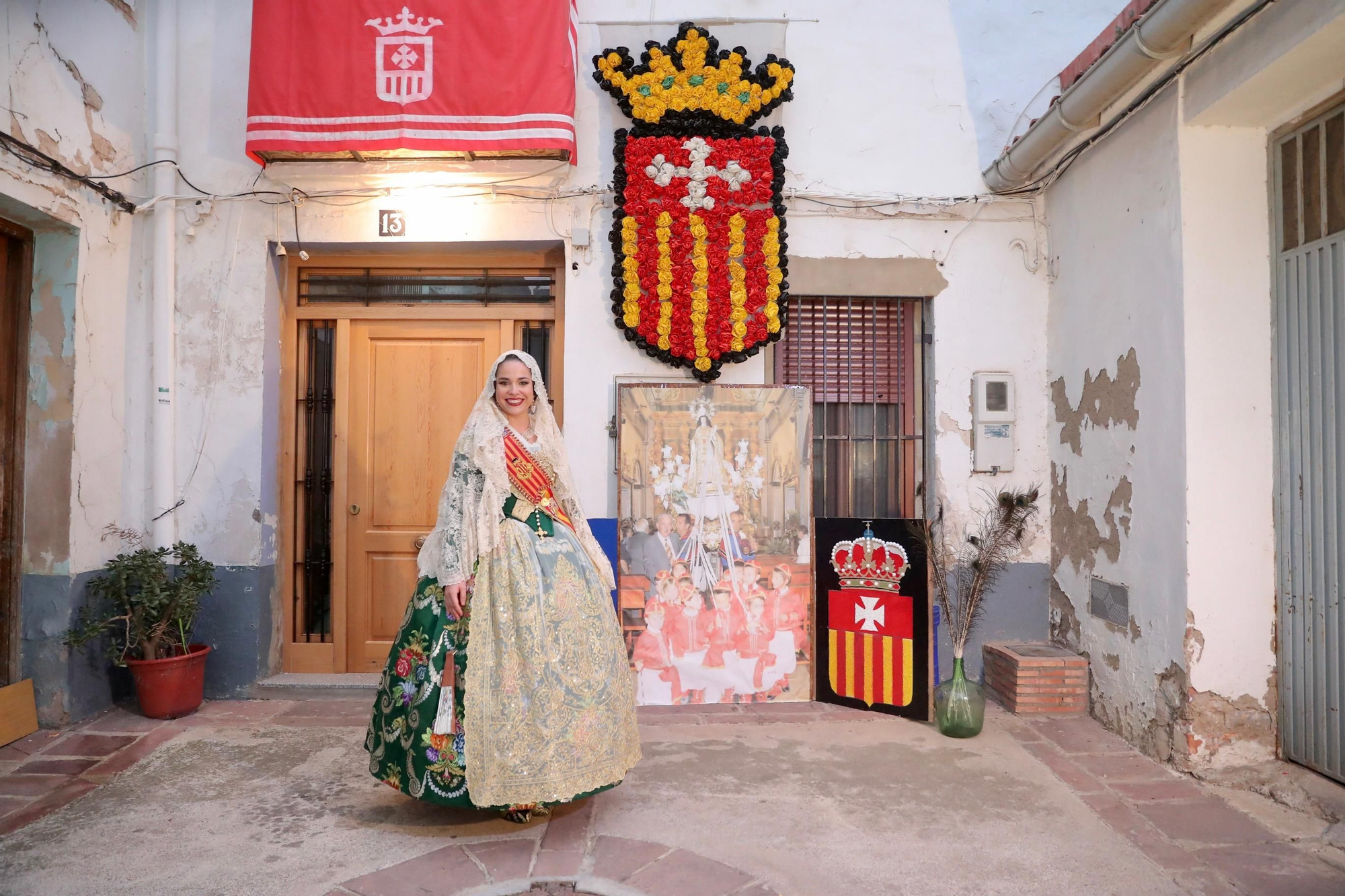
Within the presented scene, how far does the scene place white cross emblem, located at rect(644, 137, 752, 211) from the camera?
15.1 ft

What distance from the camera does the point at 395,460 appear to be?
16.4 ft

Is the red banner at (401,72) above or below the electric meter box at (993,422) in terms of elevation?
above

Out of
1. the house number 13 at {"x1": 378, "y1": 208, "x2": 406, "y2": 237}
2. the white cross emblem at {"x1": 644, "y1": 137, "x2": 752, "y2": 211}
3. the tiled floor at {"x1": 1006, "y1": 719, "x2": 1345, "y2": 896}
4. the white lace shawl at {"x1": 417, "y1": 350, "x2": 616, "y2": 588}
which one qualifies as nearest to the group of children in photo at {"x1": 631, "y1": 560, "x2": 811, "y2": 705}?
the tiled floor at {"x1": 1006, "y1": 719, "x2": 1345, "y2": 896}

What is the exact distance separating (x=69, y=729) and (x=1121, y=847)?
15.6 feet

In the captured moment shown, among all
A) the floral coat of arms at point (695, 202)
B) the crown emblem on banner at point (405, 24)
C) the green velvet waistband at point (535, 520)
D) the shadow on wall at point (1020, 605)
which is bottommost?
the shadow on wall at point (1020, 605)

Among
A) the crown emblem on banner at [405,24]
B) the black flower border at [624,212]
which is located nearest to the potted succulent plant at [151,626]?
the black flower border at [624,212]

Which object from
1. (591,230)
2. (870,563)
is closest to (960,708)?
(870,563)

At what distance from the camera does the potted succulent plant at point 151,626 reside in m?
4.16

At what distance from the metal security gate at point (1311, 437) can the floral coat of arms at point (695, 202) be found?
233cm

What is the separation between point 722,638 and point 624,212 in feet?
8.13

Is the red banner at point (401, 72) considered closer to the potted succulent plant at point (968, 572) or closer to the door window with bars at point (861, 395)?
the door window with bars at point (861, 395)

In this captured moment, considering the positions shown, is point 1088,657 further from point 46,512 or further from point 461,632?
point 46,512

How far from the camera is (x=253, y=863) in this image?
2.71 metres

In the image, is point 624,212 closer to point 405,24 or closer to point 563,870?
point 405,24
